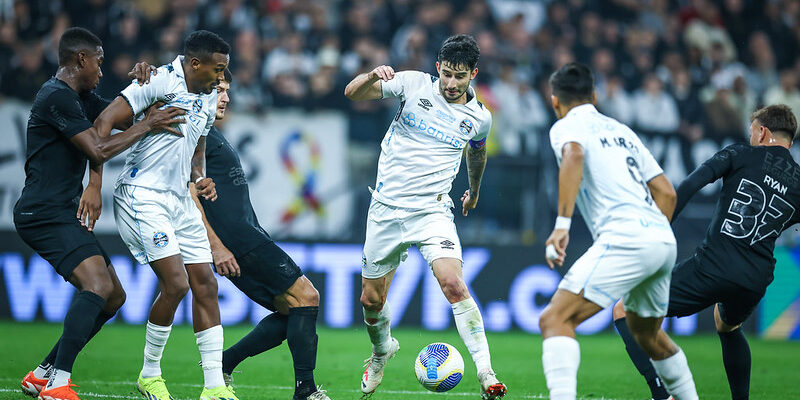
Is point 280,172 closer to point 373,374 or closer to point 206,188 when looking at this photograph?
point 373,374

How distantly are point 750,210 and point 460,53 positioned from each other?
2.42m

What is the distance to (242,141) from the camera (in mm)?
12195

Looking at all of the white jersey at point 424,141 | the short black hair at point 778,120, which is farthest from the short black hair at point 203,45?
the short black hair at point 778,120

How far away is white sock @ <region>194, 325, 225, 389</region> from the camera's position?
6047mm

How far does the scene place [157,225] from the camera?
5953 mm

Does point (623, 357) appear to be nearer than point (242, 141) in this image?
Yes

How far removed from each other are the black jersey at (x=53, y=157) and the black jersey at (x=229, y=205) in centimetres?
98

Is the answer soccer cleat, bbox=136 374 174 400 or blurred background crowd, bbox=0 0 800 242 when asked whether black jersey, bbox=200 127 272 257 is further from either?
blurred background crowd, bbox=0 0 800 242

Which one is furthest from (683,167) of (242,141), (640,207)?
(640,207)

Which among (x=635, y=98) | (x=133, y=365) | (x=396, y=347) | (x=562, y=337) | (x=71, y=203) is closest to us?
(x=562, y=337)

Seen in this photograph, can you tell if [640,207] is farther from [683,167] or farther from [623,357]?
[683,167]

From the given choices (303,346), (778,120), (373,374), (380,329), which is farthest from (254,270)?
(778,120)

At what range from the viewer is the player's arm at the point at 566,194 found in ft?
16.2

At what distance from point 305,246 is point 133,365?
3.69 metres
